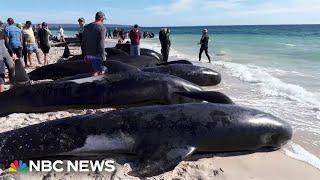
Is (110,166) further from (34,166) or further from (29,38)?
(29,38)

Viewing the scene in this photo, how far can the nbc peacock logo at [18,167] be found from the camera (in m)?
6.03

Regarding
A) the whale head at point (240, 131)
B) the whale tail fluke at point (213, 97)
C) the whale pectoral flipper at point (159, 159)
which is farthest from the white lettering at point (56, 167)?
the whale tail fluke at point (213, 97)

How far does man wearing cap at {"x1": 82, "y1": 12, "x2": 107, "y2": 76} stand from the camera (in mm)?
9875

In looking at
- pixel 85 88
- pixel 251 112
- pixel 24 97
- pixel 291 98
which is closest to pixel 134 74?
pixel 85 88

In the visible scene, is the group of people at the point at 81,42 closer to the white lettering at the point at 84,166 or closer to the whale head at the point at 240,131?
the whale head at the point at 240,131

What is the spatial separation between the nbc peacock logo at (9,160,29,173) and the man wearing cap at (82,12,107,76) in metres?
4.23

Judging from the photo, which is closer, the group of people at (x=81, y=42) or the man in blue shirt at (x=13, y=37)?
the group of people at (x=81, y=42)

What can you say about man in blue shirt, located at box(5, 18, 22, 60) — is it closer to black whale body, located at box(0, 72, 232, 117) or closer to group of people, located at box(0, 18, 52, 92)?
group of people, located at box(0, 18, 52, 92)

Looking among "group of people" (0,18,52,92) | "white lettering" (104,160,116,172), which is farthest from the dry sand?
"group of people" (0,18,52,92)

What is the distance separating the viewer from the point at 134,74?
31.9 ft

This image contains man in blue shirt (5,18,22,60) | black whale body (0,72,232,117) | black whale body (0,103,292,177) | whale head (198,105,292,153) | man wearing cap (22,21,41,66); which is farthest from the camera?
man wearing cap (22,21,41,66)

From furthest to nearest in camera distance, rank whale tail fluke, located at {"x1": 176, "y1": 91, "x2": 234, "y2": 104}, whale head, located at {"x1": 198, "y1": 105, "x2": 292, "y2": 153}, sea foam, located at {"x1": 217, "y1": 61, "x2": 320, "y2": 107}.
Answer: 1. sea foam, located at {"x1": 217, "y1": 61, "x2": 320, "y2": 107}
2. whale tail fluke, located at {"x1": 176, "y1": 91, "x2": 234, "y2": 104}
3. whale head, located at {"x1": 198, "y1": 105, "x2": 292, "y2": 153}

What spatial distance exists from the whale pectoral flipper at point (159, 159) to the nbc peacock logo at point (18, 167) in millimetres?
1350

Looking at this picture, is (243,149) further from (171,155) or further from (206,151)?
(171,155)
